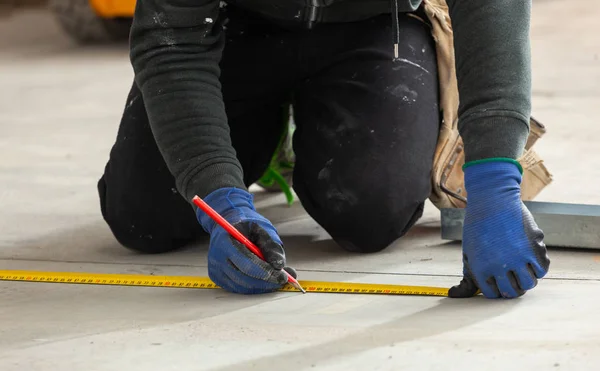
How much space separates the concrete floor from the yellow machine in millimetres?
2395

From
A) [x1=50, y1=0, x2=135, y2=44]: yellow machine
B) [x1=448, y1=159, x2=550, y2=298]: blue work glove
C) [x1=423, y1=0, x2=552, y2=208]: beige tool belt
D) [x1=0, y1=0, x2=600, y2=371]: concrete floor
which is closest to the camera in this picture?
[x1=0, y1=0, x2=600, y2=371]: concrete floor

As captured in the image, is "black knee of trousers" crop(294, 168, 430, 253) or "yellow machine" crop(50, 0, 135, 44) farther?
"yellow machine" crop(50, 0, 135, 44)

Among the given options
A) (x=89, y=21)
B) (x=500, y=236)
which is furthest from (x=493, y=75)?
(x=89, y=21)

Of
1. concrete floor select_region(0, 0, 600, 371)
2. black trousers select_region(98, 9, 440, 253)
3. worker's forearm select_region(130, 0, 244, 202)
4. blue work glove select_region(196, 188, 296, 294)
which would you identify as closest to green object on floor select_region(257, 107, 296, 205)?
concrete floor select_region(0, 0, 600, 371)

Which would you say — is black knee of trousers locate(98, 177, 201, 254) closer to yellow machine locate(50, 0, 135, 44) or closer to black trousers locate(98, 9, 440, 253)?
black trousers locate(98, 9, 440, 253)

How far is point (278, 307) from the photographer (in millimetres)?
2020

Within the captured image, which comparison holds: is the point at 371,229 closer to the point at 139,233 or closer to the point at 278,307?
the point at 278,307

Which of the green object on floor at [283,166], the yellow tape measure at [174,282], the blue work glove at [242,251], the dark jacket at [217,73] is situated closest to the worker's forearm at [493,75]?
the dark jacket at [217,73]

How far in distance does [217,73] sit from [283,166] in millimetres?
710

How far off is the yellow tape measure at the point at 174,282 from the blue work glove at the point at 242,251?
3.1 inches

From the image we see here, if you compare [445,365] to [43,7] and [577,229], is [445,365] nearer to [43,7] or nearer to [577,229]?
[577,229]

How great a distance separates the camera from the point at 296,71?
8.26 feet

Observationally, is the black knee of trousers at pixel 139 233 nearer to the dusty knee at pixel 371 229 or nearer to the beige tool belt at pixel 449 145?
the dusty knee at pixel 371 229

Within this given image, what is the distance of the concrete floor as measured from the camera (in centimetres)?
175
